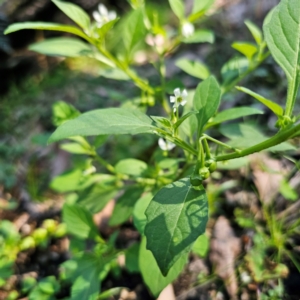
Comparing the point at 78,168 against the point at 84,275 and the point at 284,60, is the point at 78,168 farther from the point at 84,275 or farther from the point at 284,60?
the point at 284,60

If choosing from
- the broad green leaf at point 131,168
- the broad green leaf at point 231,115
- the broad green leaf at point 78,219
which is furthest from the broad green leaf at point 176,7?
the broad green leaf at point 78,219

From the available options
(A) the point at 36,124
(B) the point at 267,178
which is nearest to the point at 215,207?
(B) the point at 267,178

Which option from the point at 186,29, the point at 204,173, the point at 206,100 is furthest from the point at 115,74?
the point at 204,173

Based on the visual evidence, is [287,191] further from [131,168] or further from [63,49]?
[63,49]

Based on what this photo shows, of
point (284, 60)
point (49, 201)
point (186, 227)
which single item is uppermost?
point (284, 60)

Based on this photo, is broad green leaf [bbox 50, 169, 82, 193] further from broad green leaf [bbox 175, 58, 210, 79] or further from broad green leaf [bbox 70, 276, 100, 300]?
broad green leaf [bbox 175, 58, 210, 79]
